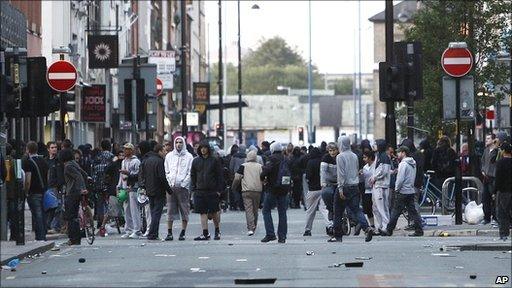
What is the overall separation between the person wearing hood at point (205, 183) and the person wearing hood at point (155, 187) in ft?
1.92

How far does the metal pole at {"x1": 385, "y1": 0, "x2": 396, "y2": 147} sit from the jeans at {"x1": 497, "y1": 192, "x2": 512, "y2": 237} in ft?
22.8

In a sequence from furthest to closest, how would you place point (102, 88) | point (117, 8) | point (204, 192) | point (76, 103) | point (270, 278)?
point (117, 8) → point (76, 103) → point (102, 88) → point (204, 192) → point (270, 278)

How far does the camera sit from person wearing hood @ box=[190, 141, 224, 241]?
29.6 meters

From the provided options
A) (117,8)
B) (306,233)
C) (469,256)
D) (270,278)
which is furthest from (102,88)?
(117,8)

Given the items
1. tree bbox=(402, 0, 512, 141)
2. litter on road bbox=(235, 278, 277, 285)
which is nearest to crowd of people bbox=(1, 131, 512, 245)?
litter on road bbox=(235, 278, 277, 285)

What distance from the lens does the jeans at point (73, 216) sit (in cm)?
2759

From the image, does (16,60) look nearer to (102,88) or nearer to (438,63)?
(102,88)

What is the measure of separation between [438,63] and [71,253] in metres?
21.0

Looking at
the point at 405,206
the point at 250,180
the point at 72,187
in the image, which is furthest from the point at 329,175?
the point at 72,187

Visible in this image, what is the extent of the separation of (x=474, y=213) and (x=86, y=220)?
8.24 meters

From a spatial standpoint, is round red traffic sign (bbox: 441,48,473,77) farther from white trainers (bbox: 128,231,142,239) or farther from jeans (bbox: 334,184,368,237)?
white trainers (bbox: 128,231,142,239)

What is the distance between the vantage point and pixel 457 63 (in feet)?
103

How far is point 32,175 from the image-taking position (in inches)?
1085

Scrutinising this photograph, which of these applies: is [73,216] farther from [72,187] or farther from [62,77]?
[62,77]
